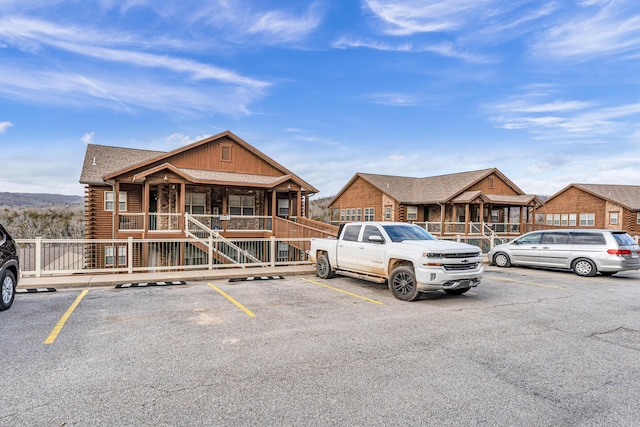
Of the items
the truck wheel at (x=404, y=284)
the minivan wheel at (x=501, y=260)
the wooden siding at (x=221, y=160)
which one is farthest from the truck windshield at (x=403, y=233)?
the wooden siding at (x=221, y=160)

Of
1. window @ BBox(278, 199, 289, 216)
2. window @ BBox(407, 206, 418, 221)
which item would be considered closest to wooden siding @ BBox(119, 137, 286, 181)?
window @ BBox(278, 199, 289, 216)

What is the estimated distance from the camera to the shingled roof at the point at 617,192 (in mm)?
36656

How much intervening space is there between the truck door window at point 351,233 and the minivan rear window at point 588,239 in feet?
29.4

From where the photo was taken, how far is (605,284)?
1155cm

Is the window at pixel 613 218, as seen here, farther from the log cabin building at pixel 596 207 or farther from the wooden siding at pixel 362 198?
the wooden siding at pixel 362 198

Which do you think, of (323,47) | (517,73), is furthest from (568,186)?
(323,47)

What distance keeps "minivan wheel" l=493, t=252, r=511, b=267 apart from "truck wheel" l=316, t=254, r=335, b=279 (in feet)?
27.6

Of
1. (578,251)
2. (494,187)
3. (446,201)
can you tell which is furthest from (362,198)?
(578,251)

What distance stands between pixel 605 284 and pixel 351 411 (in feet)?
39.4

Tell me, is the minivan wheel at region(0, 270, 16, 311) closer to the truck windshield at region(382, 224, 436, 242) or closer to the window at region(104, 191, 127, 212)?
the truck windshield at region(382, 224, 436, 242)

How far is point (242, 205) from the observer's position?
76.2ft

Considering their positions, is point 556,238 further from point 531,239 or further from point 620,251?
point 620,251

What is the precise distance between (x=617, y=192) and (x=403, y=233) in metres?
42.0

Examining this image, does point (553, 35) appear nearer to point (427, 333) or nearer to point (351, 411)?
point (427, 333)
